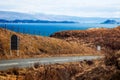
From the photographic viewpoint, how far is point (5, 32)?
47.2 m

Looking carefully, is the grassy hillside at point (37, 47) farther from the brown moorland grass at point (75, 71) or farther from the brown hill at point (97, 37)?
the brown moorland grass at point (75, 71)

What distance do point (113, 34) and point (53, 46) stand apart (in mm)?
20418

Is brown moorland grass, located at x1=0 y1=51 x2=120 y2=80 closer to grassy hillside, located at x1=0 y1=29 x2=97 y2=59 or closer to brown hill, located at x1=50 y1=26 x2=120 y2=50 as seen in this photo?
grassy hillside, located at x1=0 y1=29 x2=97 y2=59

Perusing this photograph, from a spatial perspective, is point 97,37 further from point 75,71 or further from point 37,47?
point 75,71

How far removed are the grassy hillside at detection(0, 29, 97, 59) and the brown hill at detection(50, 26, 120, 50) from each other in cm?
600

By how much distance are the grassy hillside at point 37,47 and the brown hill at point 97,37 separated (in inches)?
236

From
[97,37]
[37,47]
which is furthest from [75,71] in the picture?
[97,37]

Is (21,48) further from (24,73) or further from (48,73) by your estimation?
(48,73)

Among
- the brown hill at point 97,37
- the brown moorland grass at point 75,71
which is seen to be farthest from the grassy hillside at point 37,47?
the brown moorland grass at point 75,71

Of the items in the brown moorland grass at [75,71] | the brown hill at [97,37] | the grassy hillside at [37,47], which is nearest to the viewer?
the brown moorland grass at [75,71]

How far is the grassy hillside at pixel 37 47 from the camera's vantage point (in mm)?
41772

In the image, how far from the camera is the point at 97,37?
63.7m

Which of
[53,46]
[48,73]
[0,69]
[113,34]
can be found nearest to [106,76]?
[48,73]

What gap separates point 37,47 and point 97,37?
66.4 feet
